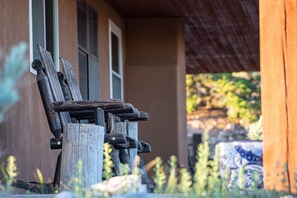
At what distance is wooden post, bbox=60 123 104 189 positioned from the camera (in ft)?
14.7

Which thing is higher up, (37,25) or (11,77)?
(37,25)

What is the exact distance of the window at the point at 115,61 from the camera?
10.2 meters

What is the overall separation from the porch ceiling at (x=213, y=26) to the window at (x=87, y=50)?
98cm

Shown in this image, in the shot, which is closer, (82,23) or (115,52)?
(82,23)

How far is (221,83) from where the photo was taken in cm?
2412

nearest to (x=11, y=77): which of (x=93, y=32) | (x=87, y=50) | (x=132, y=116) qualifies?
(x=132, y=116)

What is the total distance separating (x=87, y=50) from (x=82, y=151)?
451 cm

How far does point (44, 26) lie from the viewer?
276 inches

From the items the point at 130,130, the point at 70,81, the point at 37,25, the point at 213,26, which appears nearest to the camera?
the point at 70,81

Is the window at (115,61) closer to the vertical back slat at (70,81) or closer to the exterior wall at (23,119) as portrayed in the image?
the exterior wall at (23,119)

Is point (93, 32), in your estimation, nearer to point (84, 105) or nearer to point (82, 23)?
point (82, 23)

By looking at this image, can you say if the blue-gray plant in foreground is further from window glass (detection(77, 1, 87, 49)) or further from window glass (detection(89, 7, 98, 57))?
window glass (detection(89, 7, 98, 57))

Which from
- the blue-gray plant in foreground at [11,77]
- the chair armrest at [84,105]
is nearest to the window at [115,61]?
the chair armrest at [84,105]

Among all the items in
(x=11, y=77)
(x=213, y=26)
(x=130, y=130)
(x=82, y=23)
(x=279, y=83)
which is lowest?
(x=130, y=130)
